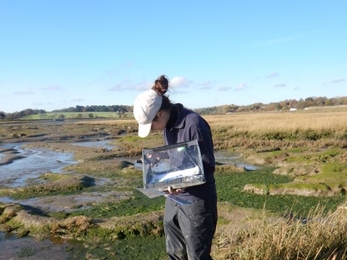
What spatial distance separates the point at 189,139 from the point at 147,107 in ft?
1.44

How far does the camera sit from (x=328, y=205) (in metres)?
8.86

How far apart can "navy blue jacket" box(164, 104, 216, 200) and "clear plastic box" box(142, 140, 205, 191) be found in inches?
3.2

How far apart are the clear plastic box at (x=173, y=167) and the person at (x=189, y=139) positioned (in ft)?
0.24

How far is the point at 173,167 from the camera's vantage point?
355 cm

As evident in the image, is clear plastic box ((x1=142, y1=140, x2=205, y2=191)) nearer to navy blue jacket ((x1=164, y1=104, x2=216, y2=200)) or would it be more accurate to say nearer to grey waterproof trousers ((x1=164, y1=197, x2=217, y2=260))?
navy blue jacket ((x1=164, y1=104, x2=216, y2=200))

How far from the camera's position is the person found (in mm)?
3447

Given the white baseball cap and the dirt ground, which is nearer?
the white baseball cap

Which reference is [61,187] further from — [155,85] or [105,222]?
[155,85]

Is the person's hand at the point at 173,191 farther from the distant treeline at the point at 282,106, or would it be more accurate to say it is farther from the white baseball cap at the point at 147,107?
the distant treeline at the point at 282,106

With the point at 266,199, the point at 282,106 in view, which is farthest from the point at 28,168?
the point at 282,106

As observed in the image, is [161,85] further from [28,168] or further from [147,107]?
Answer: [28,168]

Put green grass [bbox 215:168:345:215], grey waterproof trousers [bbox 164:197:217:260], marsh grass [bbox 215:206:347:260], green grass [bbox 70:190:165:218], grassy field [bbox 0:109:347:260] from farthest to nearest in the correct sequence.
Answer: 1. green grass [bbox 70:190:165:218]
2. green grass [bbox 215:168:345:215]
3. grassy field [bbox 0:109:347:260]
4. marsh grass [bbox 215:206:347:260]
5. grey waterproof trousers [bbox 164:197:217:260]

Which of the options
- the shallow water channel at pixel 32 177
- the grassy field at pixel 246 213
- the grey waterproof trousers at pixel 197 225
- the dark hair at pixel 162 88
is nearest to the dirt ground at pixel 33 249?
the shallow water channel at pixel 32 177

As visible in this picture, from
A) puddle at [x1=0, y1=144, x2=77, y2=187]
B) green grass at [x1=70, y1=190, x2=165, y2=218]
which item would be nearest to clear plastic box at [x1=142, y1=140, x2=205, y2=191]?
green grass at [x1=70, y1=190, x2=165, y2=218]
